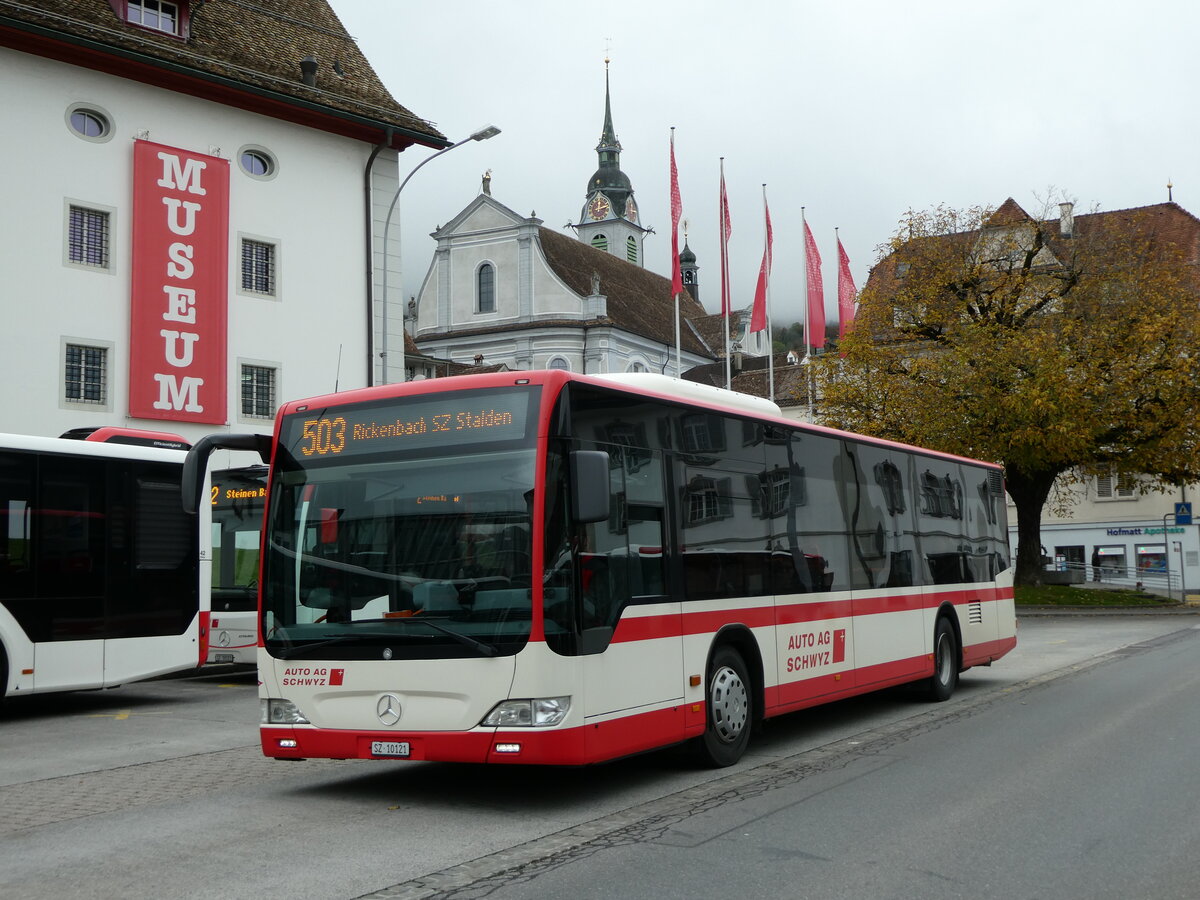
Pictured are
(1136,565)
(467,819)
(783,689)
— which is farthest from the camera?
(1136,565)

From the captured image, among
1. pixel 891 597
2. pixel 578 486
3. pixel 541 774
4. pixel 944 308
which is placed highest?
pixel 944 308

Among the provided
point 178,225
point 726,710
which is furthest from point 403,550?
point 178,225

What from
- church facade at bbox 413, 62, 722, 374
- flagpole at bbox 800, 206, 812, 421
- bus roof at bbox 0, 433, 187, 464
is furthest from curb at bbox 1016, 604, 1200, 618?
church facade at bbox 413, 62, 722, 374

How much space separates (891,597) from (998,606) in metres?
4.15

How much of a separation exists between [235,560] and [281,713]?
364 inches

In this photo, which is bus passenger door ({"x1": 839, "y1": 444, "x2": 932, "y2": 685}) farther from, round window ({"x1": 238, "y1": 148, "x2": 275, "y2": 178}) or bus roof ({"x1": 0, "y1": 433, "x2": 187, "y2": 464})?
round window ({"x1": 238, "y1": 148, "x2": 275, "y2": 178})

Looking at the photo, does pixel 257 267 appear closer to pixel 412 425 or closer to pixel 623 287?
pixel 412 425

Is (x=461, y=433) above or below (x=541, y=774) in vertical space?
above

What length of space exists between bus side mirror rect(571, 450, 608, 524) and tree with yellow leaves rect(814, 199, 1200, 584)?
26804mm

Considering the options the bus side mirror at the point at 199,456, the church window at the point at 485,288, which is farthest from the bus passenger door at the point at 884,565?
the church window at the point at 485,288

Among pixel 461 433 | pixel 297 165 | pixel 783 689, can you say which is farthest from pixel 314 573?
pixel 297 165

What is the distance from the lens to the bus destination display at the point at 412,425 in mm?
8148

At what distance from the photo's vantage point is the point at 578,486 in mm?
7828

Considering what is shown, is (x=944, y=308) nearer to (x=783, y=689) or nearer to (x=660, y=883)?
(x=783, y=689)
